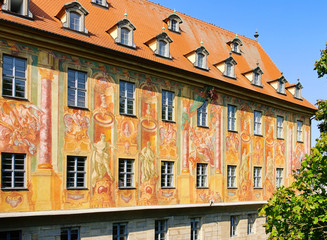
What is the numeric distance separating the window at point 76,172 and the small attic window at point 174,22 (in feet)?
35.0

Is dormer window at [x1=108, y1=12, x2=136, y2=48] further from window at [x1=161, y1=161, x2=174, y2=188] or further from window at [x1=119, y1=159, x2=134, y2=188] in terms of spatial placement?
window at [x1=161, y1=161, x2=174, y2=188]

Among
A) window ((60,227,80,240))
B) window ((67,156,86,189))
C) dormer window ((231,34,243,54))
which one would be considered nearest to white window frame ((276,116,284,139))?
dormer window ((231,34,243,54))

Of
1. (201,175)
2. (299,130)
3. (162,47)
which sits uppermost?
(162,47)

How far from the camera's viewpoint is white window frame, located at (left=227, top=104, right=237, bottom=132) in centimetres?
2206

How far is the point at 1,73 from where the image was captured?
13648mm

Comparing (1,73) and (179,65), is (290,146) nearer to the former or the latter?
(179,65)

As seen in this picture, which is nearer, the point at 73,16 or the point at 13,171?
the point at 13,171

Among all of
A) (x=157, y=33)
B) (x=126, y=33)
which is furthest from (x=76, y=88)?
(x=157, y=33)

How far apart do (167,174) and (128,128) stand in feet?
10.5

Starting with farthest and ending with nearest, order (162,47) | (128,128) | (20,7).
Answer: (162,47) < (128,128) < (20,7)

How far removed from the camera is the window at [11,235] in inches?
529

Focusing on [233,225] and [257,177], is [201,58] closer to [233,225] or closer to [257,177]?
[257,177]

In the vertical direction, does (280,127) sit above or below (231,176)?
above

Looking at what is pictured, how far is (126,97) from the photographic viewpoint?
17.3 metres
